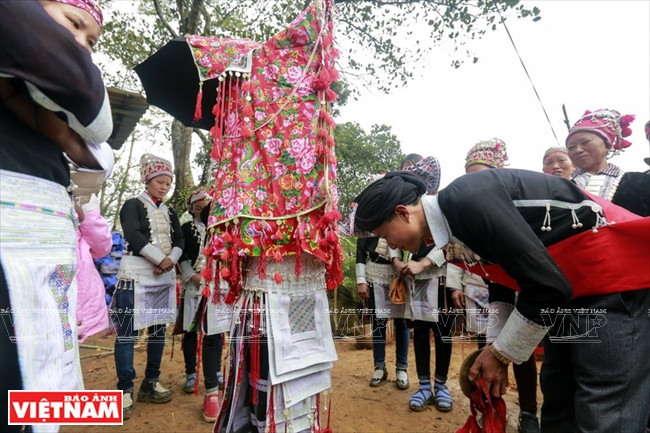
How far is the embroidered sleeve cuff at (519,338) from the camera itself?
→ 144cm

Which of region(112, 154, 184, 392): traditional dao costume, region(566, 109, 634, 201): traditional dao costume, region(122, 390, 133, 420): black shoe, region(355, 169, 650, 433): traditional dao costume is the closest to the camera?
Answer: region(355, 169, 650, 433): traditional dao costume

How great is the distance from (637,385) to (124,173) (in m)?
21.6

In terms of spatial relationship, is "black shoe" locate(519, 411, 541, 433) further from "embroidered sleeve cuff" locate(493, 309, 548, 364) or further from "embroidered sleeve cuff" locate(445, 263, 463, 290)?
"embroidered sleeve cuff" locate(493, 309, 548, 364)

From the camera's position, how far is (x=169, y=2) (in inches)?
300

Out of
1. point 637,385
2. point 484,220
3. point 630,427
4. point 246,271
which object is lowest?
point 630,427

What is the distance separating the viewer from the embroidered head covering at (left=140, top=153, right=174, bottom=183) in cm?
347

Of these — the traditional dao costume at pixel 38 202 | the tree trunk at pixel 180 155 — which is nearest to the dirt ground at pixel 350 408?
the traditional dao costume at pixel 38 202

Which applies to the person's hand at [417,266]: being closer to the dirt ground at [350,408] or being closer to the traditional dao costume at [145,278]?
the dirt ground at [350,408]

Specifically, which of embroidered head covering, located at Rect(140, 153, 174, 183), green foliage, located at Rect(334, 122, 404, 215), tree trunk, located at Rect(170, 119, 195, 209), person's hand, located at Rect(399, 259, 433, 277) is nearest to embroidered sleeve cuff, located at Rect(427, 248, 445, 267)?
person's hand, located at Rect(399, 259, 433, 277)

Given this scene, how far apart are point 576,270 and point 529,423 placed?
1.90m

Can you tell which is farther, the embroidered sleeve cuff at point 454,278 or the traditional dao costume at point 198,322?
the embroidered sleeve cuff at point 454,278

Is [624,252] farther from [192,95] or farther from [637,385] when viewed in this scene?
[192,95]

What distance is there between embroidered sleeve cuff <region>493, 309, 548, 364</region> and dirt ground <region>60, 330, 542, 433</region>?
169 cm

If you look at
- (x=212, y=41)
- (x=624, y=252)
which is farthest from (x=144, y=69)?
(x=624, y=252)
